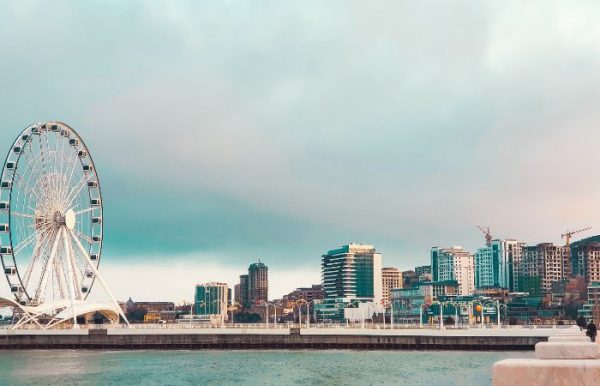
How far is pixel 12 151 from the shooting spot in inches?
4279

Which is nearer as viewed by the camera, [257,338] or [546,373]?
[546,373]

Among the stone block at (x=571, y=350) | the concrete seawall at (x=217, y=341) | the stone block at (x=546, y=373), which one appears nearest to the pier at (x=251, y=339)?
the concrete seawall at (x=217, y=341)

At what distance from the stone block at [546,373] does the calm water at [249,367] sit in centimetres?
5568

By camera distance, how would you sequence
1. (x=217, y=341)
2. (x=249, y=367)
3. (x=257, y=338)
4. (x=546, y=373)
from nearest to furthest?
(x=546, y=373) < (x=249, y=367) < (x=257, y=338) < (x=217, y=341)

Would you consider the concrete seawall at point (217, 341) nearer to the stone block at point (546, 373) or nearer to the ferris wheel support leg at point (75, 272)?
the ferris wheel support leg at point (75, 272)

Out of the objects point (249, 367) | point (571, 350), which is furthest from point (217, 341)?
point (571, 350)

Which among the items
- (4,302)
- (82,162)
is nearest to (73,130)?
(82,162)

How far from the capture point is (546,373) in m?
6.41

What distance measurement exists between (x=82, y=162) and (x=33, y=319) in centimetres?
2762

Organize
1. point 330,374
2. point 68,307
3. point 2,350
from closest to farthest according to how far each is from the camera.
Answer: point 330,374 → point 2,350 → point 68,307

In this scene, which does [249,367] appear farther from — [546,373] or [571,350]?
[546,373]

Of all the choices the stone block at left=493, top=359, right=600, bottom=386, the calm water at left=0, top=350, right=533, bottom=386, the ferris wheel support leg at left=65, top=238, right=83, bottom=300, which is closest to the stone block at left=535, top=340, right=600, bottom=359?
the stone block at left=493, top=359, right=600, bottom=386

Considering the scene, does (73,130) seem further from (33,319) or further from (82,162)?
(33,319)

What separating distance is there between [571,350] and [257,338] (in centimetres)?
12092
